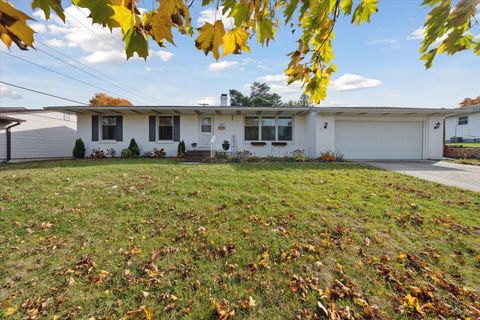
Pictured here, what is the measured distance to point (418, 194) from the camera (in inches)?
222

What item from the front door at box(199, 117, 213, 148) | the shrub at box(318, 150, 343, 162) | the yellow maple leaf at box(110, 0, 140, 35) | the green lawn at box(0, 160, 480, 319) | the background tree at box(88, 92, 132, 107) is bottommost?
the green lawn at box(0, 160, 480, 319)

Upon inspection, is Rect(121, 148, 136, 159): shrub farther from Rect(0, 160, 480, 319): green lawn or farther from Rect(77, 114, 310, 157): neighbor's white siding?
Rect(0, 160, 480, 319): green lawn

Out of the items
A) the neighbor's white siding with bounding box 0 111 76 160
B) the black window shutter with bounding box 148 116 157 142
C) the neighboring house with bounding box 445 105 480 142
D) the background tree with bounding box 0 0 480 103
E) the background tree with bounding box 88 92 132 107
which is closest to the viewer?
the background tree with bounding box 0 0 480 103

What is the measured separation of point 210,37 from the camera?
125cm

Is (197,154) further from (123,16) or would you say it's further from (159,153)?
(123,16)

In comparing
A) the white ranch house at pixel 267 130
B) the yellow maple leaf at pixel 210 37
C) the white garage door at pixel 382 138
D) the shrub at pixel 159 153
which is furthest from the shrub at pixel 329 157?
the yellow maple leaf at pixel 210 37

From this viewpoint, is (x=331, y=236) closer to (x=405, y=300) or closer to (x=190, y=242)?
(x=405, y=300)

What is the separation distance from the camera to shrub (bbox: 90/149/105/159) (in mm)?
13000

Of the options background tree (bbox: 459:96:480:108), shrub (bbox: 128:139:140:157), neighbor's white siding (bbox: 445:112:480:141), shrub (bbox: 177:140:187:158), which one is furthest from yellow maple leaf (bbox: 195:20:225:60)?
background tree (bbox: 459:96:480:108)

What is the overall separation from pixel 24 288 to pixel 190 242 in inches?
73.0

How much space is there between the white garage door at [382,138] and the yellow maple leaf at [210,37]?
13016mm

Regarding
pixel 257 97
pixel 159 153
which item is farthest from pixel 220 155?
pixel 257 97

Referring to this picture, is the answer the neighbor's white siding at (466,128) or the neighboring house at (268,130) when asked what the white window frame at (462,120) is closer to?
the neighbor's white siding at (466,128)

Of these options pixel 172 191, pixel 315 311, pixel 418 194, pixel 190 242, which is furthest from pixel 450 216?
pixel 172 191
